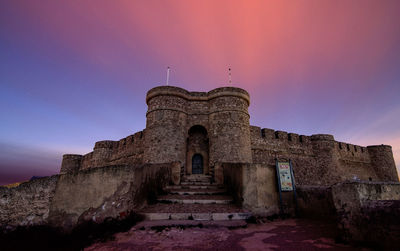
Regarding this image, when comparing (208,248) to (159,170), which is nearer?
(208,248)

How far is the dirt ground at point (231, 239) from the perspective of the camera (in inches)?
113

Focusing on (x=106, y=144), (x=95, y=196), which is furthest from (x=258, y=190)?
(x=106, y=144)

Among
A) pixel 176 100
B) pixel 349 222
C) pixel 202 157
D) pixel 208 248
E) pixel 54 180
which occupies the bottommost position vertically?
pixel 208 248

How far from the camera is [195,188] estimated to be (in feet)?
23.7

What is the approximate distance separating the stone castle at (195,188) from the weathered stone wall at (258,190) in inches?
1.0

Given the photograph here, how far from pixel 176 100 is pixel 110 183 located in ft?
32.7

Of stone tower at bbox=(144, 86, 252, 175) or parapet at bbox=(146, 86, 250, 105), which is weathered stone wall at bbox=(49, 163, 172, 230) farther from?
parapet at bbox=(146, 86, 250, 105)

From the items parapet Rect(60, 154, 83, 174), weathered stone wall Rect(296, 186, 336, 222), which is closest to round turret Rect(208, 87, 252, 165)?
weathered stone wall Rect(296, 186, 336, 222)

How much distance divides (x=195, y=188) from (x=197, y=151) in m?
6.46

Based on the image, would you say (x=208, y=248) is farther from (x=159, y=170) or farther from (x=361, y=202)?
(x=159, y=170)

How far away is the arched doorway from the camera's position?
44.0 ft

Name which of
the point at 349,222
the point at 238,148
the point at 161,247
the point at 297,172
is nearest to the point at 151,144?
the point at 238,148

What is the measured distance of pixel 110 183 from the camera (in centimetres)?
416

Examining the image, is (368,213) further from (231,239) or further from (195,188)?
(195,188)
